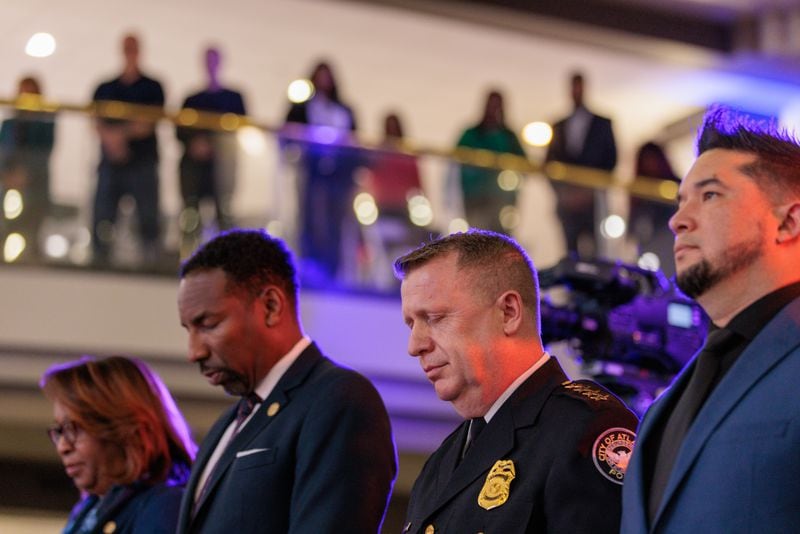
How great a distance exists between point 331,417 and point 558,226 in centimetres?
579

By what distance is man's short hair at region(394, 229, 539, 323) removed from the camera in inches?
107

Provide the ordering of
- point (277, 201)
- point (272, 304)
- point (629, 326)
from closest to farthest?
point (272, 304)
point (629, 326)
point (277, 201)

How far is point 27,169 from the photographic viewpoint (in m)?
8.16

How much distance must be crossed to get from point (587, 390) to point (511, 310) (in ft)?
0.70

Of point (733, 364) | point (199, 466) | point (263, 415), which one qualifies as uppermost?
point (733, 364)

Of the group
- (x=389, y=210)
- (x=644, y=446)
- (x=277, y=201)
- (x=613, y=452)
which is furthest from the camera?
(x=389, y=210)

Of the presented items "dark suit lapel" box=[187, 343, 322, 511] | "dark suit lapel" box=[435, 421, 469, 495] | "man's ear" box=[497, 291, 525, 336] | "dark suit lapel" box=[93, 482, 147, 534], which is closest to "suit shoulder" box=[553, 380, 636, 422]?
"man's ear" box=[497, 291, 525, 336]

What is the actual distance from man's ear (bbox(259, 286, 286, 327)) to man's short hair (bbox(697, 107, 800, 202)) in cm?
125

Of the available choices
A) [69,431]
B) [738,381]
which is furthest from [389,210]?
[738,381]

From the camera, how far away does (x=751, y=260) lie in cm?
231

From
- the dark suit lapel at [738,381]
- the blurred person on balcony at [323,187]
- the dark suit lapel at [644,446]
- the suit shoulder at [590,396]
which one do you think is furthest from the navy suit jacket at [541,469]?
the blurred person on balcony at [323,187]

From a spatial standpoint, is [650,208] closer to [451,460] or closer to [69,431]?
[69,431]

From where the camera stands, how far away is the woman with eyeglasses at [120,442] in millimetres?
3602

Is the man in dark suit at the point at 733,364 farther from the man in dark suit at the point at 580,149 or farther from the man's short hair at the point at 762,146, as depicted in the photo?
the man in dark suit at the point at 580,149
